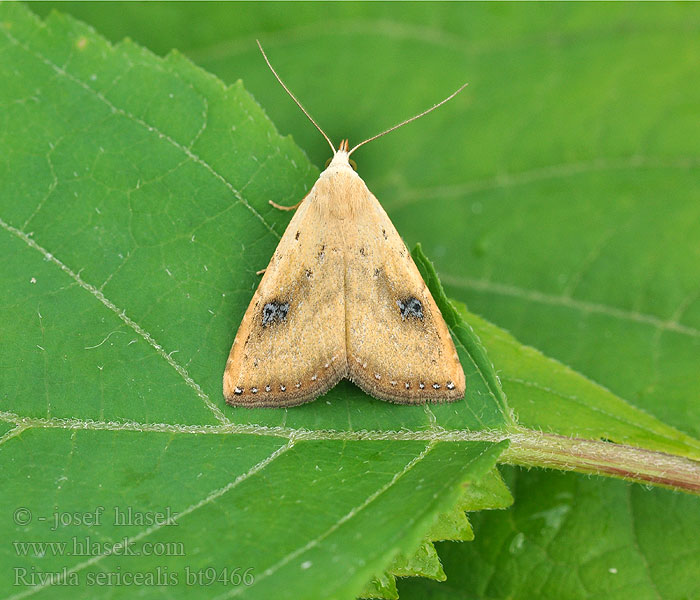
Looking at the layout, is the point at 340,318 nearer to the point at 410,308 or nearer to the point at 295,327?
the point at 295,327

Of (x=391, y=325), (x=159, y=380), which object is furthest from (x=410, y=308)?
(x=159, y=380)

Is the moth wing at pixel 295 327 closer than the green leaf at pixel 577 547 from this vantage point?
Yes

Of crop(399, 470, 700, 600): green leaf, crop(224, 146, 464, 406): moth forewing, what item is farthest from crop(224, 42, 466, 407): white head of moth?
crop(399, 470, 700, 600): green leaf

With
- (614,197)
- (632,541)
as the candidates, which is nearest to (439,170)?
(614,197)

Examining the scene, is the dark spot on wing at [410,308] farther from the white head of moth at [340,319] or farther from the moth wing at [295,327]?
the moth wing at [295,327]

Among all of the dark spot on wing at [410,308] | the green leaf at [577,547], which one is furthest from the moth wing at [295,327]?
the green leaf at [577,547]

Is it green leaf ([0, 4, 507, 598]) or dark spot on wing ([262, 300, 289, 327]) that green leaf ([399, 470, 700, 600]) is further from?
dark spot on wing ([262, 300, 289, 327])
